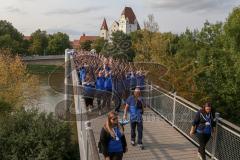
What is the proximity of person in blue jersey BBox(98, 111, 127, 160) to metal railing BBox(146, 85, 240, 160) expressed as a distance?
2.53m

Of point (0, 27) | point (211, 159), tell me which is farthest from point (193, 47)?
point (0, 27)

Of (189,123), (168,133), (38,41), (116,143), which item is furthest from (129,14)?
(116,143)

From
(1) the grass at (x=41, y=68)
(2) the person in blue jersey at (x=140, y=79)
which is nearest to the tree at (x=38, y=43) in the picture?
(1) the grass at (x=41, y=68)

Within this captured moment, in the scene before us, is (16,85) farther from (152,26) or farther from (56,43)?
(56,43)

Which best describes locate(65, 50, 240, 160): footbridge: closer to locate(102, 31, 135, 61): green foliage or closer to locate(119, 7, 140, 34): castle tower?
locate(102, 31, 135, 61): green foliage

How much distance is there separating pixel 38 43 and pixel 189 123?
10176cm

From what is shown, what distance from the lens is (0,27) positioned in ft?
318

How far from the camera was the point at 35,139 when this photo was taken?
16594 millimetres

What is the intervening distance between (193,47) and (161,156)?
30306 millimetres

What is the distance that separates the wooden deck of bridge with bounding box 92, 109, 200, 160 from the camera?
909cm

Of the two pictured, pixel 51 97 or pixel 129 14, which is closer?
pixel 51 97

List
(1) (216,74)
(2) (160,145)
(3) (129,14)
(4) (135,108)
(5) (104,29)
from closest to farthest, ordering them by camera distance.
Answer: (4) (135,108), (2) (160,145), (1) (216,74), (3) (129,14), (5) (104,29)

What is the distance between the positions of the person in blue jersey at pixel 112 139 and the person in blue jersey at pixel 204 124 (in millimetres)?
2310

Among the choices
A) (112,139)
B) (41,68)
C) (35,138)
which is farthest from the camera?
(41,68)
